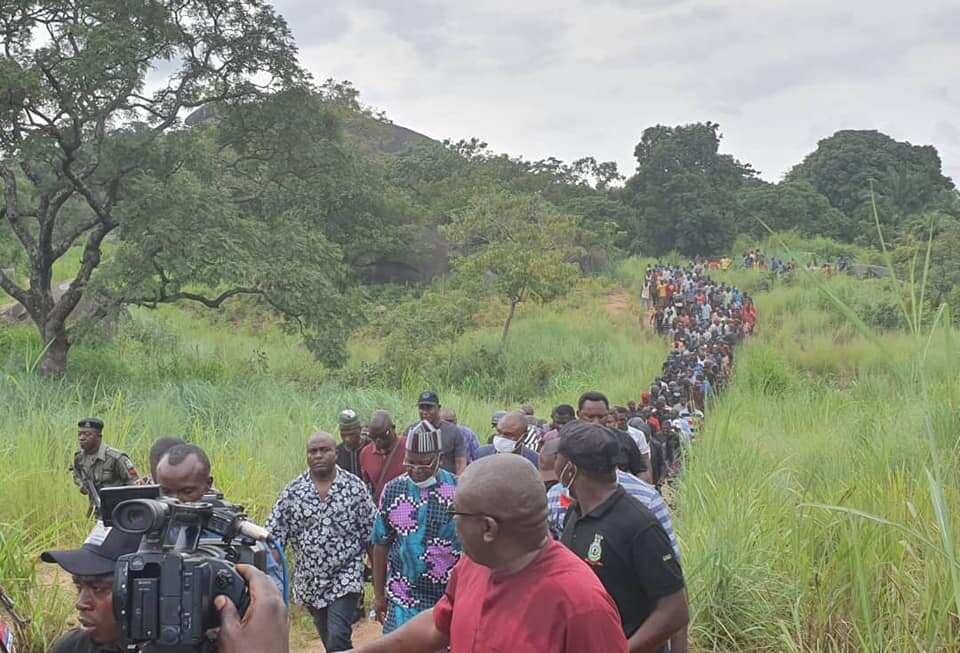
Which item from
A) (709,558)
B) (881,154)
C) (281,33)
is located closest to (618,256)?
(881,154)

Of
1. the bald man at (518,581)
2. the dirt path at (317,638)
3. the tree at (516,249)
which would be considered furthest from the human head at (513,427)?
the tree at (516,249)

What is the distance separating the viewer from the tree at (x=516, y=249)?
940 inches

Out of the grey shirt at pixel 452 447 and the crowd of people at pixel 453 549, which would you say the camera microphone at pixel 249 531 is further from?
the grey shirt at pixel 452 447

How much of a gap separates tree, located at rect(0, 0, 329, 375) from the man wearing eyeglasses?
10331 millimetres

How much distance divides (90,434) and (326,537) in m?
2.52

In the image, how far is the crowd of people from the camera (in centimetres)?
218

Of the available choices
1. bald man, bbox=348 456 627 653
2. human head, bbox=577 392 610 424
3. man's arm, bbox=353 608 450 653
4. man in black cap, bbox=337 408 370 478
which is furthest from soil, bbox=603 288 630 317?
bald man, bbox=348 456 627 653

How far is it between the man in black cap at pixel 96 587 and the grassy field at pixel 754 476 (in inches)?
70.7

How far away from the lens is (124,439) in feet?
26.0

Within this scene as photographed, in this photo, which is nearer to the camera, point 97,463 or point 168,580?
point 168,580

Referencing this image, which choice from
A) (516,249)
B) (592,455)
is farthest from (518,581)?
(516,249)

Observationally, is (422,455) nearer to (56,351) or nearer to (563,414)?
(563,414)

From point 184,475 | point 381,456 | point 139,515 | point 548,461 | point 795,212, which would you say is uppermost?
point 795,212

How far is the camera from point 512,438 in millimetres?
6641
